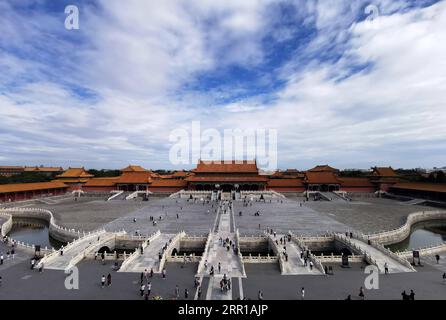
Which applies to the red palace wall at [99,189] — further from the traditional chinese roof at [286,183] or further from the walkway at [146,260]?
the walkway at [146,260]

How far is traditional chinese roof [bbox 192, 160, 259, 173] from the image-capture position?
239 feet

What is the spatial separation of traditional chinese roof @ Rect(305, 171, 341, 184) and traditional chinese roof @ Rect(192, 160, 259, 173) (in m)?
13.1

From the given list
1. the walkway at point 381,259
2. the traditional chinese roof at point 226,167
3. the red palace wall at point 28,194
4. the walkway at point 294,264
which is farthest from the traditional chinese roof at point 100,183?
the walkway at point 381,259

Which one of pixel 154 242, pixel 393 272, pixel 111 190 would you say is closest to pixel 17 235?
pixel 154 242

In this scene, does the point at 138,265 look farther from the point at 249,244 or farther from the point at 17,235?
the point at 17,235

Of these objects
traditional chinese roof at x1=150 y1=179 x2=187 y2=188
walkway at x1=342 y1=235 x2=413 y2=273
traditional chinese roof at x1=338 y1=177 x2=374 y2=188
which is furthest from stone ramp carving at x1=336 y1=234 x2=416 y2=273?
traditional chinese roof at x1=150 y1=179 x2=187 y2=188

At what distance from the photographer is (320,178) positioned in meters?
72.1

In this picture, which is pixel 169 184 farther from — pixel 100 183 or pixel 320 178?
pixel 320 178

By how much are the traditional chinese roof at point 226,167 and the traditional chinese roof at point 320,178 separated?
514 inches

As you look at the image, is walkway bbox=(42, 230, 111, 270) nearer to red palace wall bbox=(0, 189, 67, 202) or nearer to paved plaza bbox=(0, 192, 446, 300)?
paved plaza bbox=(0, 192, 446, 300)

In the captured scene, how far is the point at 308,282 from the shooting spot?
778 inches

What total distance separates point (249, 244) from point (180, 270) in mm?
10268

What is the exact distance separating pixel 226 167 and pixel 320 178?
23.6m

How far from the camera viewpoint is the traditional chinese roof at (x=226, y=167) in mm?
72863
